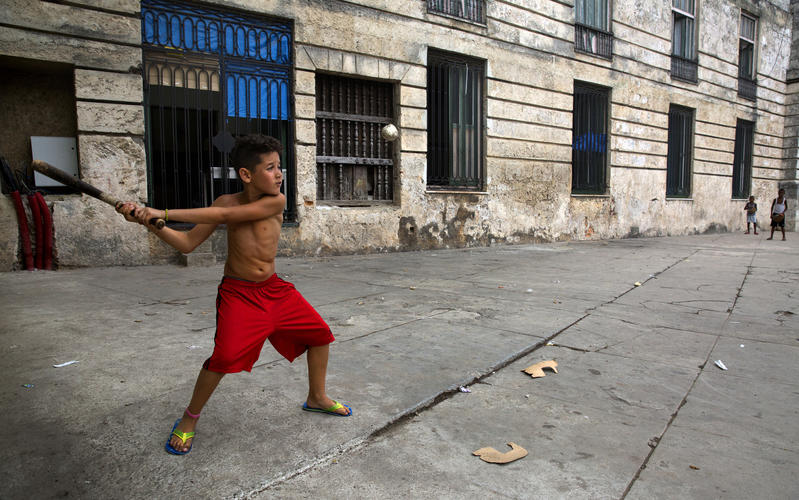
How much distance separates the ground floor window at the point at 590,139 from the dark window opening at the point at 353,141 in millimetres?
5507

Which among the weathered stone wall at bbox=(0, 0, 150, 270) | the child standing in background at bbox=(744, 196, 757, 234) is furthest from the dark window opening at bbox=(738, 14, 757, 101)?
the weathered stone wall at bbox=(0, 0, 150, 270)

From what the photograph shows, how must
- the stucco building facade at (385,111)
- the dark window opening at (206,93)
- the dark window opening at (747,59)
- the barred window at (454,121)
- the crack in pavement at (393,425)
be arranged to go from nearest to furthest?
the crack in pavement at (393,425)
the stucco building facade at (385,111)
the dark window opening at (206,93)
the barred window at (454,121)
the dark window opening at (747,59)

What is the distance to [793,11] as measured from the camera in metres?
19.5

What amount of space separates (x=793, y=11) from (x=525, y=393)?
23.6m

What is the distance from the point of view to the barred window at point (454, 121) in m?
10.4

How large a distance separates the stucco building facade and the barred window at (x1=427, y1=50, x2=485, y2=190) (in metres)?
0.04

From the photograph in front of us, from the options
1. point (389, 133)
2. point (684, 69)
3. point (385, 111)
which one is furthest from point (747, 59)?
point (389, 133)

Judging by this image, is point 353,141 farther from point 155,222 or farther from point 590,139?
point 155,222

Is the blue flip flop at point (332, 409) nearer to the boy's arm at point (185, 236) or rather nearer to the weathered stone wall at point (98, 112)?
the boy's arm at point (185, 236)

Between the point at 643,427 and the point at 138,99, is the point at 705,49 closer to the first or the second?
the point at 138,99

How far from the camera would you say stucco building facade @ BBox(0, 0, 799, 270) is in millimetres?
6941

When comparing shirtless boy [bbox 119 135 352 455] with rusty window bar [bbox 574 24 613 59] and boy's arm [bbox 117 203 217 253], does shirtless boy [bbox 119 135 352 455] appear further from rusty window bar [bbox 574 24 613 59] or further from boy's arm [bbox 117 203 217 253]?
rusty window bar [bbox 574 24 613 59]

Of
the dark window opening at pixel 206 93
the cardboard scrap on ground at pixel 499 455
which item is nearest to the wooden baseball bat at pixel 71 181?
the cardboard scrap on ground at pixel 499 455

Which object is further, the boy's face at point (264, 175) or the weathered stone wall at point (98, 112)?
the weathered stone wall at point (98, 112)
